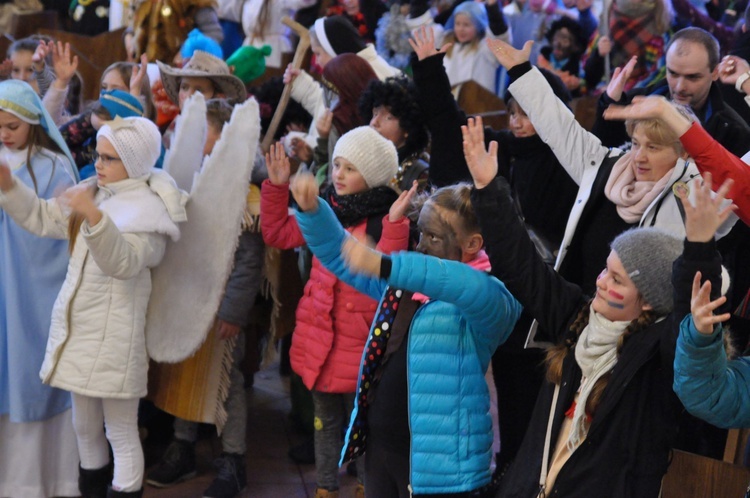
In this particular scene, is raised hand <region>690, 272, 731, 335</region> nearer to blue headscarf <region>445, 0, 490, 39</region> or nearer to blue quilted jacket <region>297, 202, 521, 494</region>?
blue quilted jacket <region>297, 202, 521, 494</region>

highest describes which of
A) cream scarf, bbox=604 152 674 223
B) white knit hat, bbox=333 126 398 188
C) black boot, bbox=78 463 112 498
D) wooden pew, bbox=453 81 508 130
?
cream scarf, bbox=604 152 674 223

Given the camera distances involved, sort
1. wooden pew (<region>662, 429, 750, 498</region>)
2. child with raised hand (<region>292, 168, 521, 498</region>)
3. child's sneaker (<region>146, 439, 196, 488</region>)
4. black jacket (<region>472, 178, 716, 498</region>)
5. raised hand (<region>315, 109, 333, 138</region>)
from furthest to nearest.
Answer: raised hand (<region>315, 109, 333, 138</region>)
child's sneaker (<region>146, 439, 196, 488</region>)
child with raised hand (<region>292, 168, 521, 498</region>)
wooden pew (<region>662, 429, 750, 498</region>)
black jacket (<region>472, 178, 716, 498</region>)

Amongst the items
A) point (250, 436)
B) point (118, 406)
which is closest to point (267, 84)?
point (250, 436)

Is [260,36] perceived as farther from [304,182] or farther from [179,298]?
[304,182]

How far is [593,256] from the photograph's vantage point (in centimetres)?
362

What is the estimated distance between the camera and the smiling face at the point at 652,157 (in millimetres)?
3432

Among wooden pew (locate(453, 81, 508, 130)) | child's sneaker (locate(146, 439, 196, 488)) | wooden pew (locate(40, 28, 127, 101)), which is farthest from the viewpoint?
wooden pew (locate(40, 28, 127, 101))

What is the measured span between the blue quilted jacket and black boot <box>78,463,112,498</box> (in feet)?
5.16

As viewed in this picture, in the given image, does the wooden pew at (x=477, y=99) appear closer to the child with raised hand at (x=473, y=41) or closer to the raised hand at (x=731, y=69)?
the child with raised hand at (x=473, y=41)

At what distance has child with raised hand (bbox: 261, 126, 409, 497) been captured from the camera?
416cm

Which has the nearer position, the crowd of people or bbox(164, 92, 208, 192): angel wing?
the crowd of people

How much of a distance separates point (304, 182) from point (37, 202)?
1.68 meters

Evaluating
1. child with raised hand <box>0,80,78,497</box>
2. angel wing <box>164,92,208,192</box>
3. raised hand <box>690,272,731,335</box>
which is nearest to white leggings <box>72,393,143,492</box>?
child with raised hand <box>0,80,78,497</box>

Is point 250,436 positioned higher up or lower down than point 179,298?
lower down
